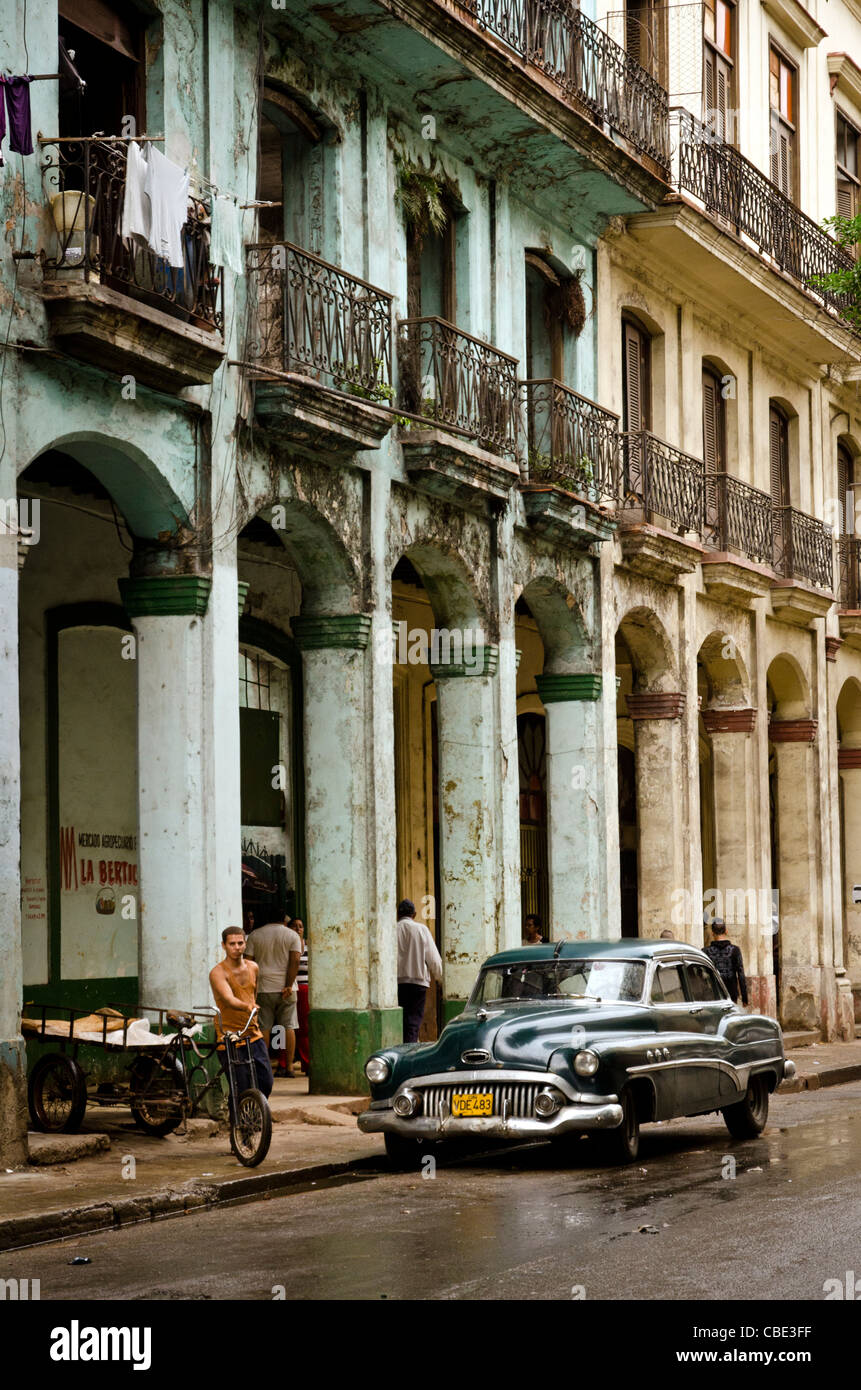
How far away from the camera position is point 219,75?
14852 millimetres

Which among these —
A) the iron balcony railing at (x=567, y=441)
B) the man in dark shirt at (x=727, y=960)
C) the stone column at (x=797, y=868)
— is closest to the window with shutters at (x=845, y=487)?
the stone column at (x=797, y=868)

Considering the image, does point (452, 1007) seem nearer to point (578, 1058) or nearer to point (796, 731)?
point (578, 1058)

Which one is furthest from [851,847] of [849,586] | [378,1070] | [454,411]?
[378,1070]

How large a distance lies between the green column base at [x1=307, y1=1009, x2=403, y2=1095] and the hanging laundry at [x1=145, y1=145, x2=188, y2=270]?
6096mm

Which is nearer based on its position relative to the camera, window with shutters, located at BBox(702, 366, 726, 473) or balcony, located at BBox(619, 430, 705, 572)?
balcony, located at BBox(619, 430, 705, 572)

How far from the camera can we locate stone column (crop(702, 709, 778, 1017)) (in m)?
24.7

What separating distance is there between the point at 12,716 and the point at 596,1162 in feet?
14.8

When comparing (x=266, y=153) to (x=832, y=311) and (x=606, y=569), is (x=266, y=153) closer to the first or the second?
(x=606, y=569)

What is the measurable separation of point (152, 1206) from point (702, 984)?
4793 mm

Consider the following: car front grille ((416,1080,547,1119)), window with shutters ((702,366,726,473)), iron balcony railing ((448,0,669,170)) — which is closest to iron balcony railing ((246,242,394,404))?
iron balcony railing ((448,0,669,170))

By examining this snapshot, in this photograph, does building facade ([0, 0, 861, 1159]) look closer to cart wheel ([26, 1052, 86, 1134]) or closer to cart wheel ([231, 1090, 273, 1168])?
cart wheel ([26, 1052, 86, 1134])

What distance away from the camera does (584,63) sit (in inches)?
800
